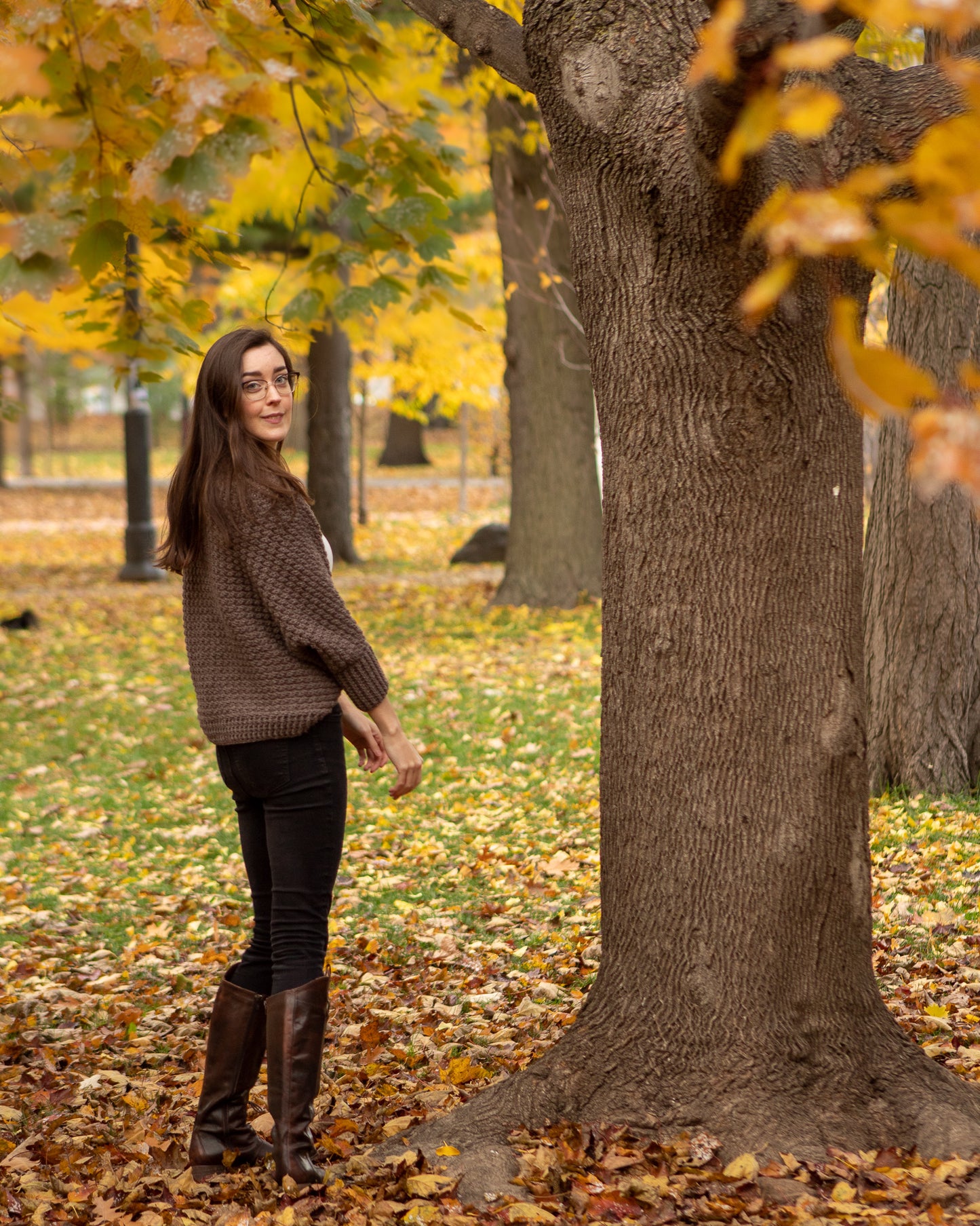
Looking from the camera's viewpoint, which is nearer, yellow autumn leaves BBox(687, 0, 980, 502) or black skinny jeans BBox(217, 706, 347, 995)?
yellow autumn leaves BBox(687, 0, 980, 502)

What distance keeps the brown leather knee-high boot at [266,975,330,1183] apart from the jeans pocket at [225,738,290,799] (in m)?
0.49

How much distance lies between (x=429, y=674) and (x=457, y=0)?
7.04 meters

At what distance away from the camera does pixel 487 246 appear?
19578 millimetres

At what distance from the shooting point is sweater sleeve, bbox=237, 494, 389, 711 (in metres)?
2.86

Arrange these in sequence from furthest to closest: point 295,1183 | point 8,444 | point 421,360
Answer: point 8,444 < point 421,360 < point 295,1183

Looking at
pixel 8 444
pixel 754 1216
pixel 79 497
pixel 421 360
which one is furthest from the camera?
pixel 8 444

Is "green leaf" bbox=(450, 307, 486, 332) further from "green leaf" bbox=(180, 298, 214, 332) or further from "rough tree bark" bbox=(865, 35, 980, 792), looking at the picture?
"rough tree bark" bbox=(865, 35, 980, 792)

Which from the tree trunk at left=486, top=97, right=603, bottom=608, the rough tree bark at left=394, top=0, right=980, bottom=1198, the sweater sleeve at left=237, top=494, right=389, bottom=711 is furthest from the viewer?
the tree trunk at left=486, top=97, right=603, bottom=608

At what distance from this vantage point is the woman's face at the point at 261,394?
3.00 meters

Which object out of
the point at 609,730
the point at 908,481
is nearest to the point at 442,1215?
the point at 609,730

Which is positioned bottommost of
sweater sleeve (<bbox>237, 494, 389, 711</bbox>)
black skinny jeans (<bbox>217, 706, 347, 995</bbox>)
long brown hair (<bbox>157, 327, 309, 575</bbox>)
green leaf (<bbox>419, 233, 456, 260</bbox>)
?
black skinny jeans (<bbox>217, 706, 347, 995</bbox>)

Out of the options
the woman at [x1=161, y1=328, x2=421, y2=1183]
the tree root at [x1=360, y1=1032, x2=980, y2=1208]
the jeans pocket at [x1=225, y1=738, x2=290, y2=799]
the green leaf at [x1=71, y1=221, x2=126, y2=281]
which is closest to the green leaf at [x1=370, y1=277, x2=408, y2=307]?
the green leaf at [x1=71, y1=221, x2=126, y2=281]

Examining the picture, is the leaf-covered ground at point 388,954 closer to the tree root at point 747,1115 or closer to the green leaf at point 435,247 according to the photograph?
the tree root at point 747,1115

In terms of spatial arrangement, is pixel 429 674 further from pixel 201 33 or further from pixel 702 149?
pixel 702 149
